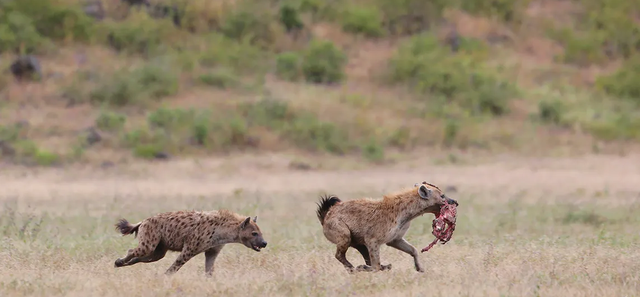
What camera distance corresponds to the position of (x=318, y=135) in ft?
85.6

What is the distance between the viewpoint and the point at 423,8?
36125 millimetres

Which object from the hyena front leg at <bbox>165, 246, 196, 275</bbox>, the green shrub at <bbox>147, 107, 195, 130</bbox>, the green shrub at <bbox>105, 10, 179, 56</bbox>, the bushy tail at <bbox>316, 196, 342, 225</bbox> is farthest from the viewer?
the green shrub at <bbox>105, 10, 179, 56</bbox>

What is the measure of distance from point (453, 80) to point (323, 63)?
3.98 m

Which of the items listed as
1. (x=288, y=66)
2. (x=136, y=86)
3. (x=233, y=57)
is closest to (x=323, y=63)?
(x=288, y=66)

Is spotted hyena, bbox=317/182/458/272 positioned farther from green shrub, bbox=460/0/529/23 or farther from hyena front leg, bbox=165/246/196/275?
green shrub, bbox=460/0/529/23

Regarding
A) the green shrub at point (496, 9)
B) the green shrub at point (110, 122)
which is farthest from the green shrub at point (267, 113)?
the green shrub at point (496, 9)

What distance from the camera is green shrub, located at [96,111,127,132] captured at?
84.3 feet

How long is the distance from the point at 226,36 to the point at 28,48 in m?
6.52

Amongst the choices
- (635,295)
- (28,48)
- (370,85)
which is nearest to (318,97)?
(370,85)

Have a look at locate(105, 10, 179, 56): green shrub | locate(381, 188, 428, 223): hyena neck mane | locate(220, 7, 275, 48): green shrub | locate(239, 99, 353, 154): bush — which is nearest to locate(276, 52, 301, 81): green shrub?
locate(220, 7, 275, 48): green shrub

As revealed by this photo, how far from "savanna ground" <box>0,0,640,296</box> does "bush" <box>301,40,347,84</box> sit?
3.4 inches

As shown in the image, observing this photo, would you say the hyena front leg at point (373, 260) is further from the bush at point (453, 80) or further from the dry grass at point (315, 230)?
the bush at point (453, 80)

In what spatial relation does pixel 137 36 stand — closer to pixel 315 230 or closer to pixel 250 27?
pixel 250 27

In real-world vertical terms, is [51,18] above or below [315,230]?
below
